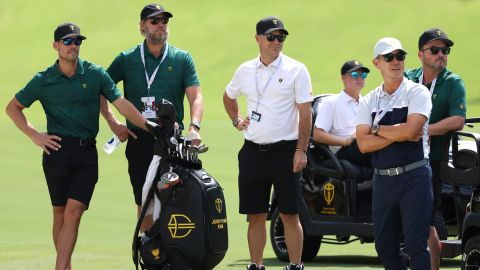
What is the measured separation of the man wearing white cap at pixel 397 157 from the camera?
28.5ft

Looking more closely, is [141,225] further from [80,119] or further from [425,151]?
[425,151]

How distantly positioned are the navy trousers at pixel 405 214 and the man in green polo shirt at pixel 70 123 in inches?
105

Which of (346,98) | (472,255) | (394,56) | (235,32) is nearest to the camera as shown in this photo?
(394,56)

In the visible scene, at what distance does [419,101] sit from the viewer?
8.71m

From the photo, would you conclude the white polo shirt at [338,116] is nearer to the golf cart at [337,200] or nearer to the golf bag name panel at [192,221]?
the golf cart at [337,200]

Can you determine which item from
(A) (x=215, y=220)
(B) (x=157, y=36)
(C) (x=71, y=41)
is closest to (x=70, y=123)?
(C) (x=71, y=41)

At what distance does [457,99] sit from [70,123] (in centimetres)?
316

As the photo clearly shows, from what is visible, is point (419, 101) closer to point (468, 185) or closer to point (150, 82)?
point (468, 185)

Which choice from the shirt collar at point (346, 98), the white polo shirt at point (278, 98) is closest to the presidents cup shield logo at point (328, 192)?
the shirt collar at point (346, 98)

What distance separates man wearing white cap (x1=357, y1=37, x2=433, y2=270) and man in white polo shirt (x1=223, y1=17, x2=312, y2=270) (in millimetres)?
1631

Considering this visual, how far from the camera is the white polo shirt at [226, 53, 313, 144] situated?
1062 centimetres

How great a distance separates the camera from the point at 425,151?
29.0ft

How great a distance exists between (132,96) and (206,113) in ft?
137

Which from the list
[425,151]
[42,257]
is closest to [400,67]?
[425,151]
